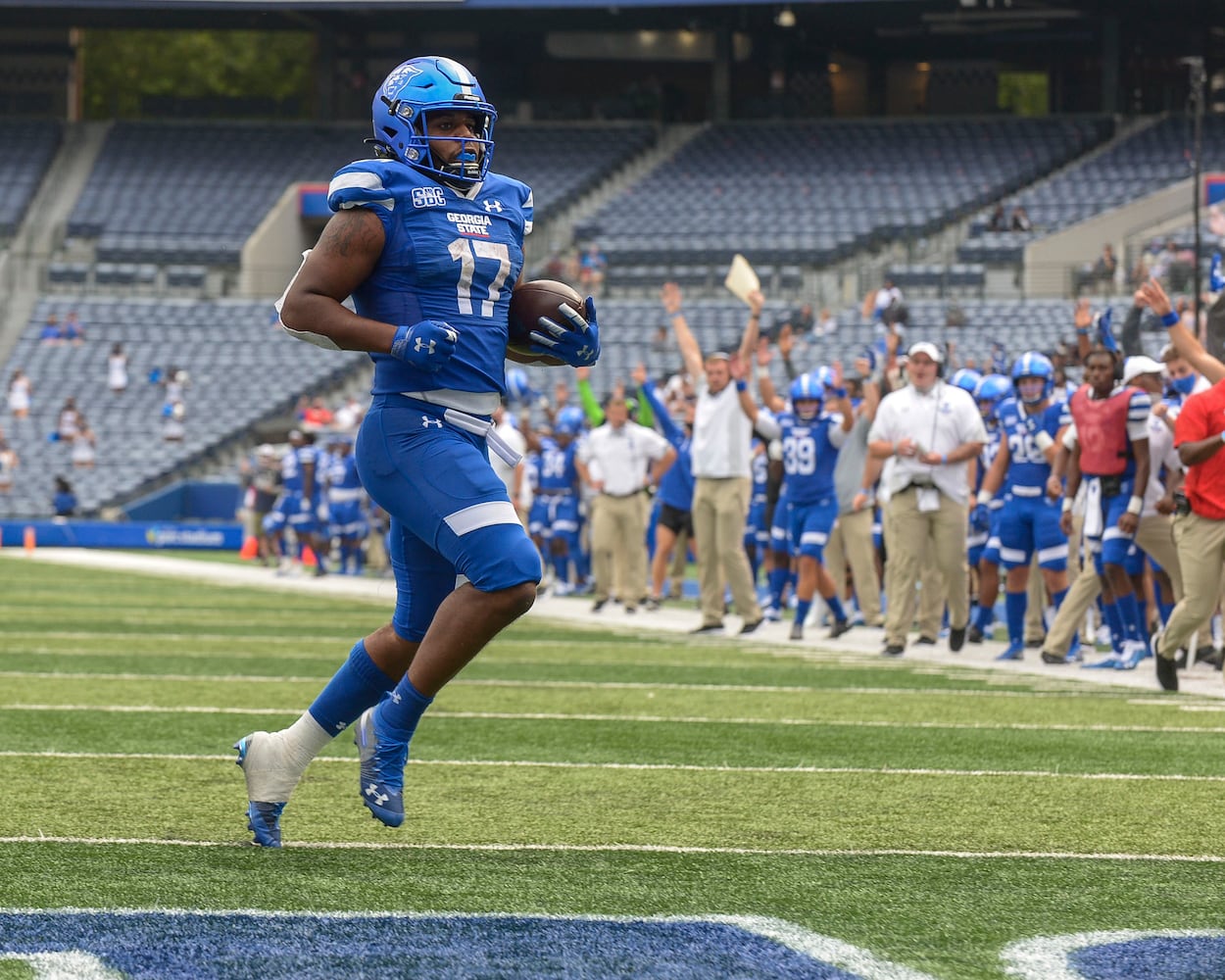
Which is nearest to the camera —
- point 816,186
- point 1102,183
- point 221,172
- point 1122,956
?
point 1122,956

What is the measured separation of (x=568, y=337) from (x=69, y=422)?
94.2ft

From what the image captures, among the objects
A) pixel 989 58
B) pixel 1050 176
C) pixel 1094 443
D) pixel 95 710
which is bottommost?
pixel 95 710

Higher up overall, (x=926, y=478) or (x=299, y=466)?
(x=926, y=478)

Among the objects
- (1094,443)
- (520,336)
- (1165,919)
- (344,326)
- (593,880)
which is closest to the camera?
(1165,919)

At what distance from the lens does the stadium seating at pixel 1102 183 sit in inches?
1207

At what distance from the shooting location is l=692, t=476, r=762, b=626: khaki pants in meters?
12.9

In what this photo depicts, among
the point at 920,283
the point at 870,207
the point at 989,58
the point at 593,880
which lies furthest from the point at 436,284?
the point at 989,58

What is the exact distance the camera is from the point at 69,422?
32250 millimetres

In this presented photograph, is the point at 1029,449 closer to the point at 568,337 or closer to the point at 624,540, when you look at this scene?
the point at 624,540

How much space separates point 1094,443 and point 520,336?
20.1ft

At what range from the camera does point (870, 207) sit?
33.5 m

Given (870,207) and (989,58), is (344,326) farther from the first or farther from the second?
(989,58)

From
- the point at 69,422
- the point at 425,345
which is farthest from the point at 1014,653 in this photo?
the point at 69,422

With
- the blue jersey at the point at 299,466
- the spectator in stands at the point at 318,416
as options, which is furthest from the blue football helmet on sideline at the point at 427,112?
the spectator in stands at the point at 318,416
